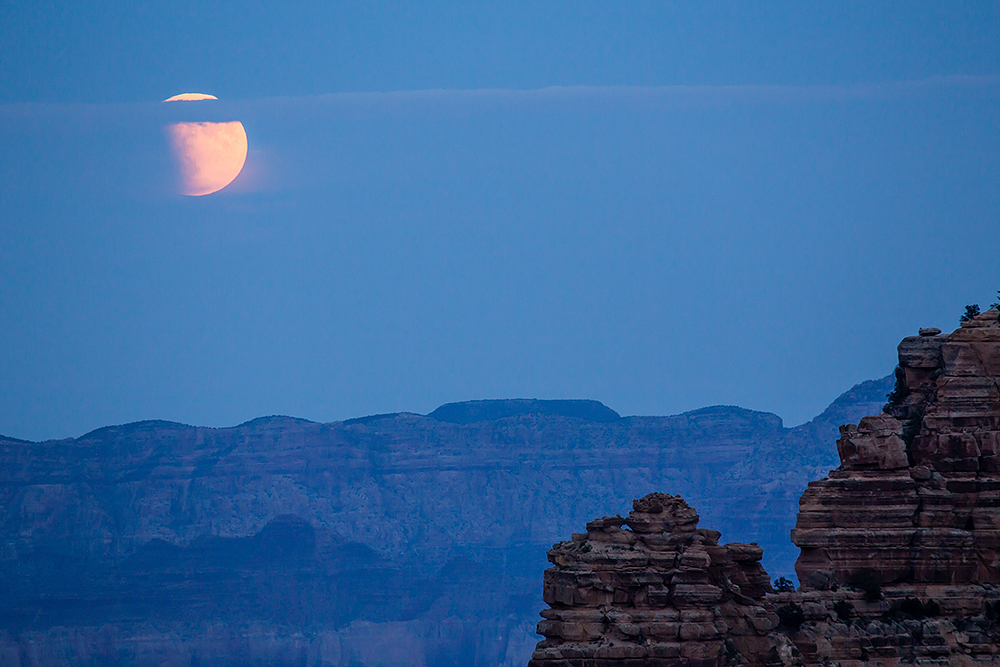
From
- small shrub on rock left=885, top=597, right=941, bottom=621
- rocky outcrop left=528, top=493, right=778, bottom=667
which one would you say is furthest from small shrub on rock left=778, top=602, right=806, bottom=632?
rocky outcrop left=528, top=493, right=778, bottom=667

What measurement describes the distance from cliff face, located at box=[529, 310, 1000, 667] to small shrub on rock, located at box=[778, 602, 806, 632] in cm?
4

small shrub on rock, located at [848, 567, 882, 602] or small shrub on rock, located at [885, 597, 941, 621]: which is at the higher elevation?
small shrub on rock, located at [848, 567, 882, 602]

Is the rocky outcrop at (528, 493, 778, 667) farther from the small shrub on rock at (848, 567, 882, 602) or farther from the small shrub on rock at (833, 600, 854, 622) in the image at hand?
the small shrub on rock at (848, 567, 882, 602)

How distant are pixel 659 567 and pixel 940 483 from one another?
54.7 ft

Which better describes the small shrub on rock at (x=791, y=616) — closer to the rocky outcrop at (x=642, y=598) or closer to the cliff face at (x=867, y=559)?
the cliff face at (x=867, y=559)

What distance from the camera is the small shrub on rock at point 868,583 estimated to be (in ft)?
185

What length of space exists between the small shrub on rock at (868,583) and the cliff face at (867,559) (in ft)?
0.17

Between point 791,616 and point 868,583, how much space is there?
4853 mm

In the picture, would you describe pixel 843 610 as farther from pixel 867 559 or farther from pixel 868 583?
pixel 867 559

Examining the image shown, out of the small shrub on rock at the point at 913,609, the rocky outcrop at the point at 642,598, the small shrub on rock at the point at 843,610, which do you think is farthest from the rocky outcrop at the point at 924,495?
the rocky outcrop at the point at 642,598

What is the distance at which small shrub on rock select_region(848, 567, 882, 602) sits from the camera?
56469mm

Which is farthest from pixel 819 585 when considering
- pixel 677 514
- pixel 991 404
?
pixel 677 514

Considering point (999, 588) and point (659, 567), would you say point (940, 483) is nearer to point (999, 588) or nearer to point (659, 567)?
point (999, 588)

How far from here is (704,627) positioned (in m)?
45.0
